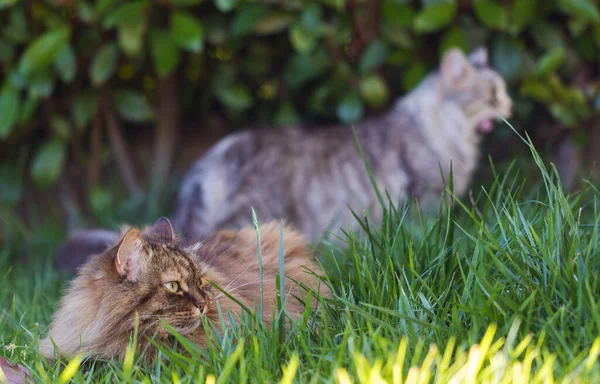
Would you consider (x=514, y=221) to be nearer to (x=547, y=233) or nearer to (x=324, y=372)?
(x=547, y=233)

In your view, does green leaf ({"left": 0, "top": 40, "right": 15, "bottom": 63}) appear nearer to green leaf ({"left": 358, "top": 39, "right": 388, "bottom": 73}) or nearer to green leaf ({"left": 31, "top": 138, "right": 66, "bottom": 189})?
green leaf ({"left": 31, "top": 138, "right": 66, "bottom": 189})

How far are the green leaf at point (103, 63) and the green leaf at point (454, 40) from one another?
1763mm

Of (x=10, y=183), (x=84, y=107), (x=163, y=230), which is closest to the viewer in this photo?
(x=163, y=230)

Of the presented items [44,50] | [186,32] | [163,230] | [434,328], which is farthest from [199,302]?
[44,50]

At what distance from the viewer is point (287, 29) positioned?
13.5 ft

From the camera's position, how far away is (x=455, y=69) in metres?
3.73

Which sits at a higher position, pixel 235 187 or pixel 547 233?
pixel 547 233

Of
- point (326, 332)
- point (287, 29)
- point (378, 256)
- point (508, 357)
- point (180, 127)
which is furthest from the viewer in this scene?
point (180, 127)

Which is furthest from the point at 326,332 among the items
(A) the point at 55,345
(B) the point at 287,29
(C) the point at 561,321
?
(B) the point at 287,29

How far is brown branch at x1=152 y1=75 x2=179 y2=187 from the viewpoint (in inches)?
168

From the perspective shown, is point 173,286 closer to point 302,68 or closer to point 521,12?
point 302,68

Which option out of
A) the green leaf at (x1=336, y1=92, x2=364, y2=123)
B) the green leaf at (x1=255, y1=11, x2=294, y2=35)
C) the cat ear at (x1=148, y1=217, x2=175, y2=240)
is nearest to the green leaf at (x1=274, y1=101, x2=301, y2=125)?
the green leaf at (x1=336, y1=92, x2=364, y2=123)

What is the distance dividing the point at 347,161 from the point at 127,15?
1328 mm

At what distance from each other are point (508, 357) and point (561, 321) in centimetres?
16
